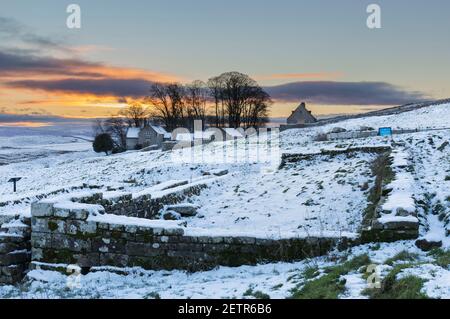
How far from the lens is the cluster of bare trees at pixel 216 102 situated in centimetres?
8169

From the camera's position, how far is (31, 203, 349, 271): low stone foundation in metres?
8.74

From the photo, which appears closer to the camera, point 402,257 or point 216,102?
point 402,257

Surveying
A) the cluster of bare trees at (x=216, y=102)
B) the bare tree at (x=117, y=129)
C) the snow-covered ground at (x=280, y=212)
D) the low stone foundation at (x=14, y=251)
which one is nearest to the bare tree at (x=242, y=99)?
the cluster of bare trees at (x=216, y=102)

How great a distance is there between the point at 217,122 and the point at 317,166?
212 ft

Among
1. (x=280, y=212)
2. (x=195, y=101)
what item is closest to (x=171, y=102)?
(x=195, y=101)

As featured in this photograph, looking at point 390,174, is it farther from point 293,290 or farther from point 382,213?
point 293,290

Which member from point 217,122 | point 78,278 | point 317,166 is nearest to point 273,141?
point 317,166

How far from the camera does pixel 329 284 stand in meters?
6.52

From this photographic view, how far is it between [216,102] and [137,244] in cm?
7633

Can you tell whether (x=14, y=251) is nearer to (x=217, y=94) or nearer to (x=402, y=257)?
(x=402, y=257)

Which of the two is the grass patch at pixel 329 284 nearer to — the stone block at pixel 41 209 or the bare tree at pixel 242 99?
the stone block at pixel 41 209

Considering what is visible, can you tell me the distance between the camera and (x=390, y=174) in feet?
46.7

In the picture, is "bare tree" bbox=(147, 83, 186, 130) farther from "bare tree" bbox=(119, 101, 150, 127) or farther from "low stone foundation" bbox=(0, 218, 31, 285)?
"low stone foundation" bbox=(0, 218, 31, 285)

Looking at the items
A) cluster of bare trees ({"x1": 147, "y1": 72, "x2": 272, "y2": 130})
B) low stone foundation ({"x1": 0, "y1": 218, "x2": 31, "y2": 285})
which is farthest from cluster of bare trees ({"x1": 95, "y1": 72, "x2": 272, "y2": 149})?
low stone foundation ({"x1": 0, "y1": 218, "x2": 31, "y2": 285})
